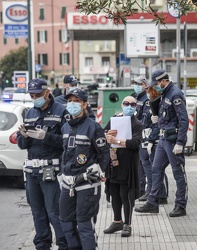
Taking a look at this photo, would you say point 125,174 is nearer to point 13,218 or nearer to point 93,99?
point 13,218

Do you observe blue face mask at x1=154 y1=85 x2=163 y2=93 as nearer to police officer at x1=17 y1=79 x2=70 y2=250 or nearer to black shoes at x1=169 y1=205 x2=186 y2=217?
black shoes at x1=169 y1=205 x2=186 y2=217

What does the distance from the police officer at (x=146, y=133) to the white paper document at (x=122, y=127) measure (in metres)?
1.71

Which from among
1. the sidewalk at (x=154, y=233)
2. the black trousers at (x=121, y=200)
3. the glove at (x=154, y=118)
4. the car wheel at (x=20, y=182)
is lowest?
the car wheel at (x=20, y=182)

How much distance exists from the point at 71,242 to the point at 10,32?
70.7 feet

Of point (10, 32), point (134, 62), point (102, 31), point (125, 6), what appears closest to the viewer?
point (125, 6)

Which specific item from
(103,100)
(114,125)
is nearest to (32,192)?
(114,125)

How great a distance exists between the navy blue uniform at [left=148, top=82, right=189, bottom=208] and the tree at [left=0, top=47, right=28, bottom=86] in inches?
2873

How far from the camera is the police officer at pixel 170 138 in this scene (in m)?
7.86

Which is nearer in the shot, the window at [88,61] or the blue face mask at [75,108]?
the blue face mask at [75,108]

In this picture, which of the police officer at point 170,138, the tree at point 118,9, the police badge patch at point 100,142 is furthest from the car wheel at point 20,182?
the tree at point 118,9

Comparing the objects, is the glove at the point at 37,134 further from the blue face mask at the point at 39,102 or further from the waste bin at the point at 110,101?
the waste bin at the point at 110,101

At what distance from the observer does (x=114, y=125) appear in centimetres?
722

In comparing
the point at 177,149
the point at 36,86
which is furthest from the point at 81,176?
the point at 177,149

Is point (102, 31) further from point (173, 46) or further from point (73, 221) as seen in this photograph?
point (73, 221)
